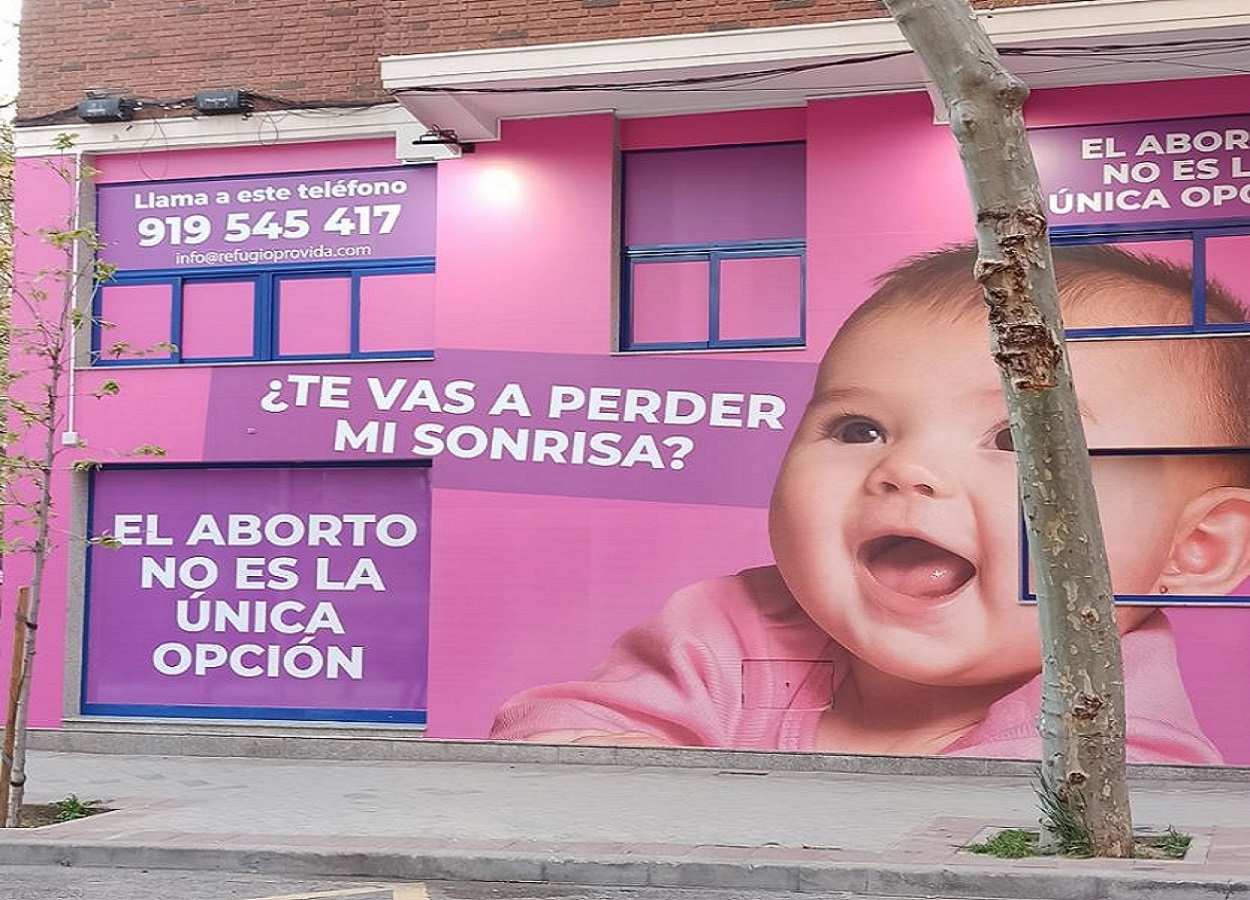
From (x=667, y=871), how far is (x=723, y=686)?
14.8 ft

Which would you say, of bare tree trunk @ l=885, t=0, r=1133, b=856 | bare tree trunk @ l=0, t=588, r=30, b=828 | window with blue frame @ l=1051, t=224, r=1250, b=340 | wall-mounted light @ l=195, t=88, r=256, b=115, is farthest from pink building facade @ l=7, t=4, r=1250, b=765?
bare tree trunk @ l=885, t=0, r=1133, b=856

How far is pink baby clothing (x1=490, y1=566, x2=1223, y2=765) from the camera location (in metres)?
13.0

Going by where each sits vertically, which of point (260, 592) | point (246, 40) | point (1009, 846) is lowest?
point (1009, 846)

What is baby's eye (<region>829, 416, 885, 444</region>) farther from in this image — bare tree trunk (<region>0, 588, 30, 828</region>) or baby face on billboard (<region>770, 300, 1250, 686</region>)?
bare tree trunk (<region>0, 588, 30, 828</region>)

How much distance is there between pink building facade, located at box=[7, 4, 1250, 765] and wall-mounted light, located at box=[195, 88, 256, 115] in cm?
17

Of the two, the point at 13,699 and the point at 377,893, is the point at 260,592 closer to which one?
the point at 13,699

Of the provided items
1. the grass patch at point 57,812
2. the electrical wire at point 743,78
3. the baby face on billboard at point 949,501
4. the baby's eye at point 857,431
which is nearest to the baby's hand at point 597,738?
the baby face on billboard at point 949,501

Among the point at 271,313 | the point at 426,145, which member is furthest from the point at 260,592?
the point at 426,145

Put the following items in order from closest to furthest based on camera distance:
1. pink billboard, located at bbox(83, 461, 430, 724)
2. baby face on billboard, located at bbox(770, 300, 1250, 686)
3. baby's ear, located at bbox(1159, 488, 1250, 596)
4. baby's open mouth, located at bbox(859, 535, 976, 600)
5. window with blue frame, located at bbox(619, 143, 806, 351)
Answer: baby's ear, located at bbox(1159, 488, 1250, 596)
baby face on billboard, located at bbox(770, 300, 1250, 686)
baby's open mouth, located at bbox(859, 535, 976, 600)
window with blue frame, located at bbox(619, 143, 806, 351)
pink billboard, located at bbox(83, 461, 430, 724)

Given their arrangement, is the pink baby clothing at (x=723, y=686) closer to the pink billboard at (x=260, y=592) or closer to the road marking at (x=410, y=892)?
the pink billboard at (x=260, y=592)

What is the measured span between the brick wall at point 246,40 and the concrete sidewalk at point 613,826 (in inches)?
228

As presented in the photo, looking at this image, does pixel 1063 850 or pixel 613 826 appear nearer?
pixel 1063 850

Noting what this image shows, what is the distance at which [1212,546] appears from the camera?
1238 centimetres

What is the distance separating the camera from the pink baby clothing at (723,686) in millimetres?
13047
